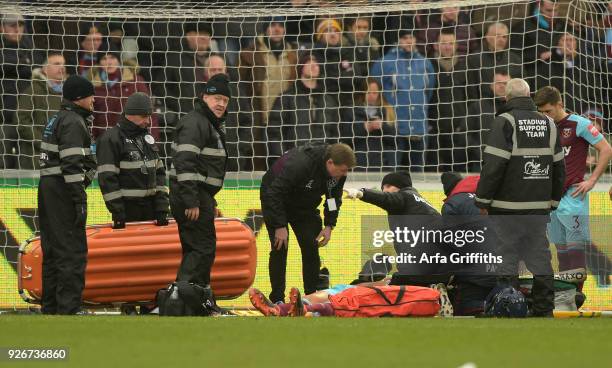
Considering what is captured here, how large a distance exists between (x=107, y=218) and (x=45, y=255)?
8.46 ft

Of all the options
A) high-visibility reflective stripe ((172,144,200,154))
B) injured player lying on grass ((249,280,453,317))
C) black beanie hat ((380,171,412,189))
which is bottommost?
injured player lying on grass ((249,280,453,317))

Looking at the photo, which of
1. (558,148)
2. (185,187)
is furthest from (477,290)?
(185,187)

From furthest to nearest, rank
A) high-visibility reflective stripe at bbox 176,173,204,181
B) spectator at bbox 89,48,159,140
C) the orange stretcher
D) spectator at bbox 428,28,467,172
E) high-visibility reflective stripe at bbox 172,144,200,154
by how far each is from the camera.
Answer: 1. spectator at bbox 428,28,467,172
2. spectator at bbox 89,48,159,140
3. the orange stretcher
4. high-visibility reflective stripe at bbox 172,144,200,154
5. high-visibility reflective stripe at bbox 176,173,204,181

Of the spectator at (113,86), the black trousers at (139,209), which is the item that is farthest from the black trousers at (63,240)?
the spectator at (113,86)

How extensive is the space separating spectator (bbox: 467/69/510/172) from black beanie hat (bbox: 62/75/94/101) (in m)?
5.36

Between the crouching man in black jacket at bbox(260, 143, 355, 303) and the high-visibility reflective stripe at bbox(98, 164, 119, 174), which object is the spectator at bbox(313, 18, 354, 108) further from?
the high-visibility reflective stripe at bbox(98, 164, 119, 174)

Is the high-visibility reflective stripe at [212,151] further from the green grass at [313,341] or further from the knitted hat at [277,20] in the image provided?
the knitted hat at [277,20]

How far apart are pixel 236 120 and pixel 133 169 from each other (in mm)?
3540

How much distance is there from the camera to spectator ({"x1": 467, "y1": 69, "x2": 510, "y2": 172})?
14711 millimetres

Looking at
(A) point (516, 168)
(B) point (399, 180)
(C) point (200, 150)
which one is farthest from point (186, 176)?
(A) point (516, 168)

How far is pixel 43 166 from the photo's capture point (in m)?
10.8

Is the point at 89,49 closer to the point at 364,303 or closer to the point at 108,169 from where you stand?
the point at 108,169

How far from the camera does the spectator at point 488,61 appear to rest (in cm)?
1480

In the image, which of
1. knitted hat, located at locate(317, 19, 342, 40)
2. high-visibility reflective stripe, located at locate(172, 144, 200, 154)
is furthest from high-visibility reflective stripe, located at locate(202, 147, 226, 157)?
knitted hat, located at locate(317, 19, 342, 40)
